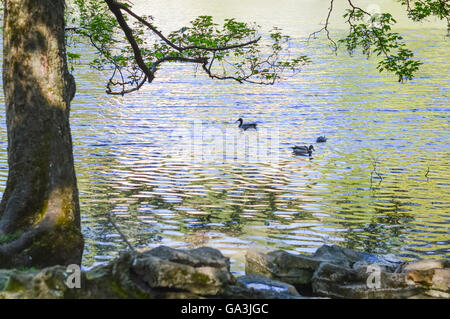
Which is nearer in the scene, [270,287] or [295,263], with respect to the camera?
[270,287]

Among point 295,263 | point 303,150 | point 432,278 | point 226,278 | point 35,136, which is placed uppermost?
point 35,136

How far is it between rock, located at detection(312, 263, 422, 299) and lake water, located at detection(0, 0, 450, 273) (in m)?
2.80

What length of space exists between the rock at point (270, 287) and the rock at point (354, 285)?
81 centimetres

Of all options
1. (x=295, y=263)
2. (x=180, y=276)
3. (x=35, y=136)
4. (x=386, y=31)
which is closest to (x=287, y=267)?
(x=295, y=263)

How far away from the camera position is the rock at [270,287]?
29.9 ft

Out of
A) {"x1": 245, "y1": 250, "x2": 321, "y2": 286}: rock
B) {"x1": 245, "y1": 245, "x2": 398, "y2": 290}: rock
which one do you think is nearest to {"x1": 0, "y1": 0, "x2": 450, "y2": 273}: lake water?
{"x1": 245, "y1": 245, "x2": 398, "y2": 290}: rock

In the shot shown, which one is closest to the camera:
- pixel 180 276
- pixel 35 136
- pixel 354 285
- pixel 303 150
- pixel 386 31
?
pixel 180 276

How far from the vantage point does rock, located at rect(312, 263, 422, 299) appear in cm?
1001

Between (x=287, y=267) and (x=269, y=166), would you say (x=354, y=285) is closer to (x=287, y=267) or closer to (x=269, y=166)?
(x=287, y=267)

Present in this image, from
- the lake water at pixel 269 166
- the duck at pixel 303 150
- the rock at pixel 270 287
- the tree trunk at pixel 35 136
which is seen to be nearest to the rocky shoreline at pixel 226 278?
the rock at pixel 270 287

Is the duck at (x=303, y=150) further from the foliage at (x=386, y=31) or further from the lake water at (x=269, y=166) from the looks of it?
the foliage at (x=386, y=31)

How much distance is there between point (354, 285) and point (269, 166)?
15.7 meters

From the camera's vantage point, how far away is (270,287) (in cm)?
1012

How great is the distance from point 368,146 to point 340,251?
1810 centimetres
